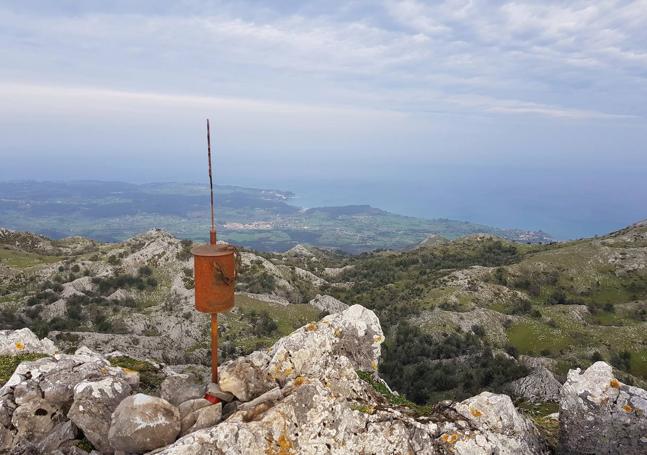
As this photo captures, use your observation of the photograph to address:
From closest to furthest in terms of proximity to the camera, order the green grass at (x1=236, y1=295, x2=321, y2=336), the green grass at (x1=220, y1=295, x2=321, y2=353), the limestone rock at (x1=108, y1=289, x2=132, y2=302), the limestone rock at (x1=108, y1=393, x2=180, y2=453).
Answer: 1. the limestone rock at (x1=108, y1=393, x2=180, y2=453)
2. the green grass at (x1=220, y1=295, x2=321, y2=353)
3. the green grass at (x1=236, y1=295, x2=321, y2=336)
4. the limestone rock at (x1=108, y1=289, x2=132, y2=302)

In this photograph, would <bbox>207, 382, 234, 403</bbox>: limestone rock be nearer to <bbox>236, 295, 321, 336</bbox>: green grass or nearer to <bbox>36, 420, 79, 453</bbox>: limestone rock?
<bbox>36, 420, 79, 453</bbox>: limestone rock

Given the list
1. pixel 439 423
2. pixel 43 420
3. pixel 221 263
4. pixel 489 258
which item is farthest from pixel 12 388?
pixel 489 258

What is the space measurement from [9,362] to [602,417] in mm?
20700

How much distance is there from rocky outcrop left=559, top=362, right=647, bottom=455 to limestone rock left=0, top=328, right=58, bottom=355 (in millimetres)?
20727

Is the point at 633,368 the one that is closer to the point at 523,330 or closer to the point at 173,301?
the point at 523,330

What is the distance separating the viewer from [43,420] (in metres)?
11.4

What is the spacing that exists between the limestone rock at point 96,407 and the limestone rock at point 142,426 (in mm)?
986

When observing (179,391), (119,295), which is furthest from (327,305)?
(179,391)

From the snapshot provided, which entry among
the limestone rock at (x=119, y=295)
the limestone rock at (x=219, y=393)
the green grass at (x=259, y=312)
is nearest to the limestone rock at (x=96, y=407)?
the limestone rock at (x=219, y=393)

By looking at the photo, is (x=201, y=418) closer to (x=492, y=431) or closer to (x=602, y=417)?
(x=492, y=431)

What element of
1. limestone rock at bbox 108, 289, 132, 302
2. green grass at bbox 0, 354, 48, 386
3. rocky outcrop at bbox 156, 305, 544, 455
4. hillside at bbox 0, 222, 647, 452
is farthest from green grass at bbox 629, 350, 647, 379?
limestone rock at bbox 108, 289, 132, 302

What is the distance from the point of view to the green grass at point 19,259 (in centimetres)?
6444

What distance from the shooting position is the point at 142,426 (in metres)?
9.30

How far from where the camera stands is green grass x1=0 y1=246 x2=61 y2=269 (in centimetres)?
6444
